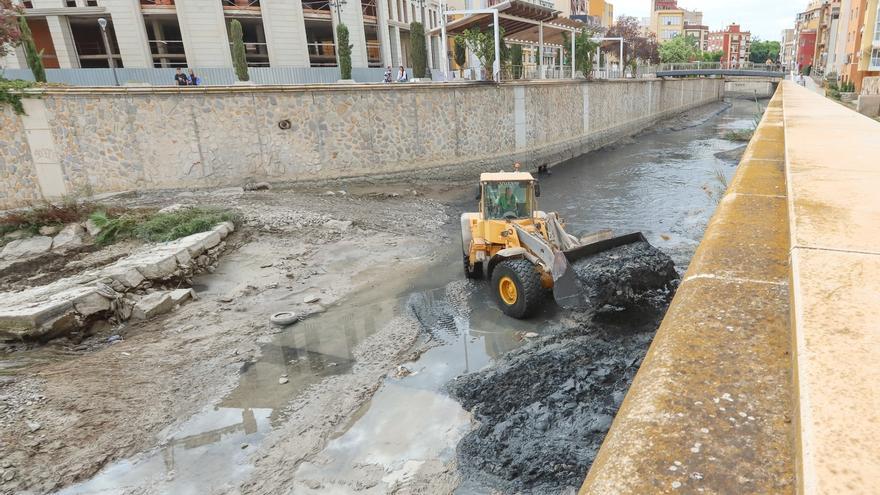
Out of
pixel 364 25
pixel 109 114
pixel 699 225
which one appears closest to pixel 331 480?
pixel 699 225

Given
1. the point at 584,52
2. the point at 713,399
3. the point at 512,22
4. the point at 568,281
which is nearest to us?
the point at 713,399

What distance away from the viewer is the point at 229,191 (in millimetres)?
15602

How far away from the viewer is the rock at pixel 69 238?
11.6 meters

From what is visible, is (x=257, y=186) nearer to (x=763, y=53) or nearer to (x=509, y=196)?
(x=509, y=196)

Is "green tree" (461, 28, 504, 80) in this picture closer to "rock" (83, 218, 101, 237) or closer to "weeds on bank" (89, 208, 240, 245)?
"weeds on bank" (89, 208, 240, 245)

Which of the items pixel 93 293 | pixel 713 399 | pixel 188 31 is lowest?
pixel 93 293

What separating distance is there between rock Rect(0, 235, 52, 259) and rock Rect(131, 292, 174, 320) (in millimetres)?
4605

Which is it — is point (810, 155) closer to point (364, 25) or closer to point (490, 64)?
point (490, 64)

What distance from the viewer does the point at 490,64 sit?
21750mm

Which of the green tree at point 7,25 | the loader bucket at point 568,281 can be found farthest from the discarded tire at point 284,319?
the green tree at point 7,25

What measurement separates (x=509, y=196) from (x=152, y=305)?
652 cm

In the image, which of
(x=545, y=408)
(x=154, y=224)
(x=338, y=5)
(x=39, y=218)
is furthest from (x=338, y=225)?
(x=338, y=5)

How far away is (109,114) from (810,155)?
54.9ft

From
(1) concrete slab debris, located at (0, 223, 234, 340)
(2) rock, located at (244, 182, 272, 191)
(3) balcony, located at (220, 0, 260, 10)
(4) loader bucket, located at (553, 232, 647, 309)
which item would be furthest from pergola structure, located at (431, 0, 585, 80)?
(1) concrete slab debris, located at (0, 223, 234, 340)
